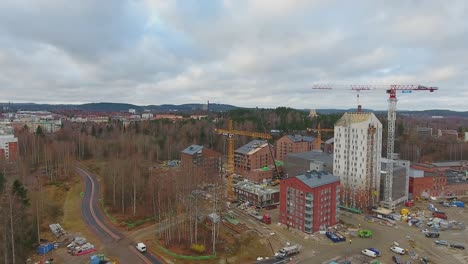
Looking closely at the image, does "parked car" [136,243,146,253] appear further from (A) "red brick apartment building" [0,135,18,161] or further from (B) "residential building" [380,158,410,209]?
(A) "red brick apartment building" [0,135,18,161]

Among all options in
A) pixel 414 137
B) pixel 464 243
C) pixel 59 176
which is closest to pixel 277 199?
pixel 464 243

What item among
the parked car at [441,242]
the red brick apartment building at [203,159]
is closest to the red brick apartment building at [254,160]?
the red brick apartment building at [203,159]

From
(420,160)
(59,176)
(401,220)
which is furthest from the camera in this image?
(420,160)

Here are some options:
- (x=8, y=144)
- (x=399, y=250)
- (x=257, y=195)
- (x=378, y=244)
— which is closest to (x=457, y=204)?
(x=378, y=244)

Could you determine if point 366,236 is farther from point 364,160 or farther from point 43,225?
point 43,225

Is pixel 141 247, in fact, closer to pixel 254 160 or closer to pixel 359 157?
pixel 359 157

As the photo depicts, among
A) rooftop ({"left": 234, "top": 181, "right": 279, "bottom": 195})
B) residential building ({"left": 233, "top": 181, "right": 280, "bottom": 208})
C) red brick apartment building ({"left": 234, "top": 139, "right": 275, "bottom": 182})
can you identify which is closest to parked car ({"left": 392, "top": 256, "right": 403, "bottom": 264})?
residential building ({"left": 233, "top": 181, "right": 280, "bottom": 208})

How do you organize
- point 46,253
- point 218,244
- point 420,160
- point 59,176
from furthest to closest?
1. point 420,160
2. point 59,176
3. point 218,244
4. point 46,253
